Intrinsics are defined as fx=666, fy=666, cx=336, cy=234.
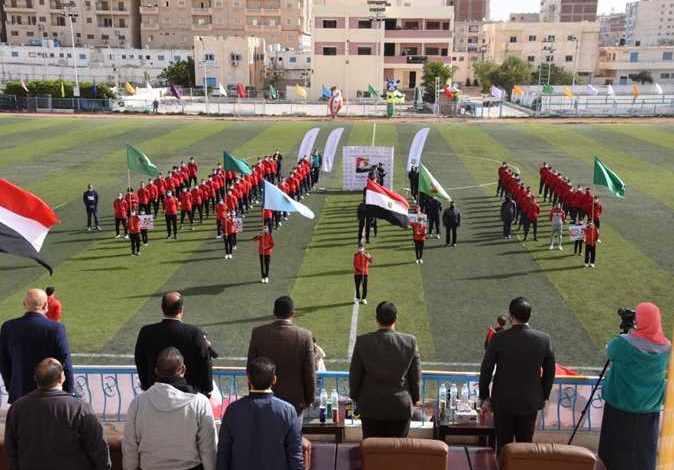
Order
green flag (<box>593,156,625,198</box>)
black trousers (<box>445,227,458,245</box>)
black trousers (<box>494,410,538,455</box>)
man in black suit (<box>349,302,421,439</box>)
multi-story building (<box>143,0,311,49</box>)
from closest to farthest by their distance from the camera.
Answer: man in black suit (<box>349,302,421,439</box>), black trousers (<box>494,410,538,455</box>), green flag (<box>593,156,625,198</box>), black trousers (<box>445,227,458,245</box>), multi-story building (<box>143,0,311,49</box>)

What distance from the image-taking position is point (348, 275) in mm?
15664

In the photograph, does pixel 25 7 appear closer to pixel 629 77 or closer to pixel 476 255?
pixel 629 77

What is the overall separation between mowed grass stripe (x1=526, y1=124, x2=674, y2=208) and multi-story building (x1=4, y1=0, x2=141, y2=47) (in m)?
81.7

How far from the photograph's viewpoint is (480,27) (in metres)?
129

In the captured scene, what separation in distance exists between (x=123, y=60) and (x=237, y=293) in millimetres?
91940

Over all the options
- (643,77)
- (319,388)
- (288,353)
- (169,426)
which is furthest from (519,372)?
(643,77)

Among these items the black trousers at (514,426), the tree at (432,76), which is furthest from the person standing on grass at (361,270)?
the tree at (432,76)

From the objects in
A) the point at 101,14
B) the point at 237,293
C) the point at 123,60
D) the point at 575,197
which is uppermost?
the point at 101,14

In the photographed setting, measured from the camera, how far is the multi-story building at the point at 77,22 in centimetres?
10644

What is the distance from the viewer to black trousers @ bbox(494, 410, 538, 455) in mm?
5969

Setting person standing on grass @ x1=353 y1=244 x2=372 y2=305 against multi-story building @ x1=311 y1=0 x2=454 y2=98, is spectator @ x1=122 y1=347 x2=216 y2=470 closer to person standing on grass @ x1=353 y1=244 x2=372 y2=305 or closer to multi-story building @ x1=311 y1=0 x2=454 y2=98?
person standing on grass @ x1=353 y1=244 x2=372 y2=305

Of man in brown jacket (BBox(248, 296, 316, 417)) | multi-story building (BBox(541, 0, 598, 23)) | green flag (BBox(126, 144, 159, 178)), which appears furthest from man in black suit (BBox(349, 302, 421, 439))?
multi-story building (BBox(541, 0, 598, 23))

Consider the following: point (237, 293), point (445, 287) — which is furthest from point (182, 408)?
point (445, 287)

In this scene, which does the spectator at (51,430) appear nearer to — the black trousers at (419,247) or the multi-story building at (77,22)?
the black trousers at (419,247)
